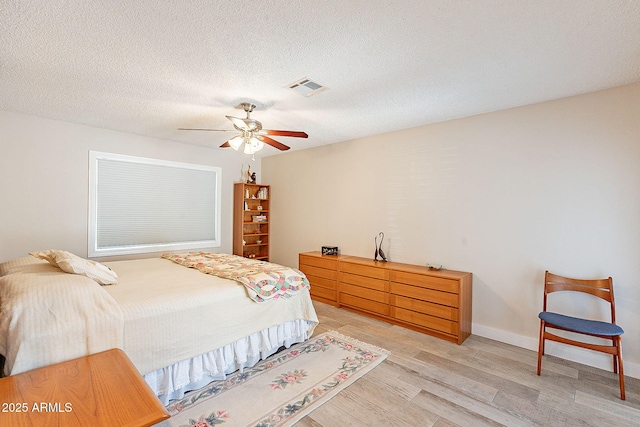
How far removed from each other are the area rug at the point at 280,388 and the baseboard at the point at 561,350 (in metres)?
1.27

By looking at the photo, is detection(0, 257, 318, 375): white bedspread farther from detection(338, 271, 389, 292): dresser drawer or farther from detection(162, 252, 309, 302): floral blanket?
detection(338, 271, 389, 292): dresser drawer

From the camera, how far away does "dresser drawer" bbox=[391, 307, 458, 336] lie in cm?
310

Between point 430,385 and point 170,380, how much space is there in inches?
77.6

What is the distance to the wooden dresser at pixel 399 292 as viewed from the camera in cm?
311

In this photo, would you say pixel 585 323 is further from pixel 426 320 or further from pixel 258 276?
pixel 258 276

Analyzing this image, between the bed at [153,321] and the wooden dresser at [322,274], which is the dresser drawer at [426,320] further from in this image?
the bed at [153,321]

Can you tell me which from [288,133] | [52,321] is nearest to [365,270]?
[288,133]

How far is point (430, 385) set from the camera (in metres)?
2.31

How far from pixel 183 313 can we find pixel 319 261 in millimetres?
2539

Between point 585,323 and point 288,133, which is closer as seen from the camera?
point 585,323

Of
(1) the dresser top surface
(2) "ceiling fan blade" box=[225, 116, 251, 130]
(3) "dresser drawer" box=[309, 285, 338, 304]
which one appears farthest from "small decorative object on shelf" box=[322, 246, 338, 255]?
(2) "ceiling fan blade" box=[225, 116, 251, 130]

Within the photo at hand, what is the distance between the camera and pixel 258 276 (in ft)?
8.92

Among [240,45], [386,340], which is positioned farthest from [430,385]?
[240,45]

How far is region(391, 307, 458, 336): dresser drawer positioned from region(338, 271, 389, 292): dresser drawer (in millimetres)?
294
